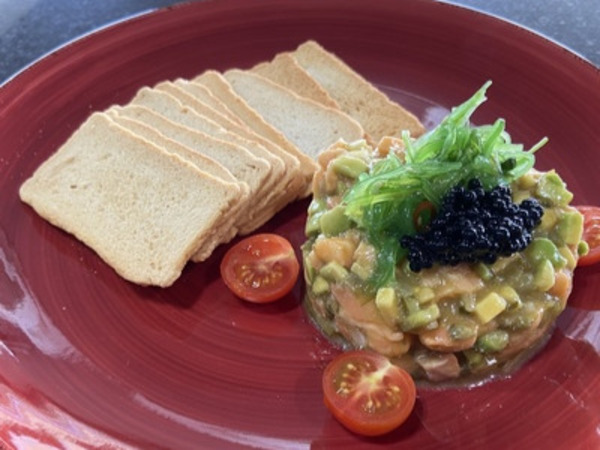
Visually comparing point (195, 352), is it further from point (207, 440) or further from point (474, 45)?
point (474, 45)

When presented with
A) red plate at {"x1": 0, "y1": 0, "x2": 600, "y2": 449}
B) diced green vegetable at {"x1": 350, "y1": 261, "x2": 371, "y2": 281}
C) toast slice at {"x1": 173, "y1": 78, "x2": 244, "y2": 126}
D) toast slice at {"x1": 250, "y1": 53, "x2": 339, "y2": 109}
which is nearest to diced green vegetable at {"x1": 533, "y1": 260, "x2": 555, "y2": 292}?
red plate at {"x1": 0, "y1": 0, "x2": 600, "y2": 449}

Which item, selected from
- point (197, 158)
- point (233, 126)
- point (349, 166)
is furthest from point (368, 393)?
point (233, 126)

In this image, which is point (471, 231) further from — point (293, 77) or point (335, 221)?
point (293, 77)

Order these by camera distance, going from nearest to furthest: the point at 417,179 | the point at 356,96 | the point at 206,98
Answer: the point at 417,179 → the point at 206,98 → the point at 356,96

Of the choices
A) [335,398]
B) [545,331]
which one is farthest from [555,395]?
[335,398]

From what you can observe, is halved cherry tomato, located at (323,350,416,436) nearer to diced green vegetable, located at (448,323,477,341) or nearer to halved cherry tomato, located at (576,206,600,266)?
diced green vegetable, located at (448,323,477,341)
